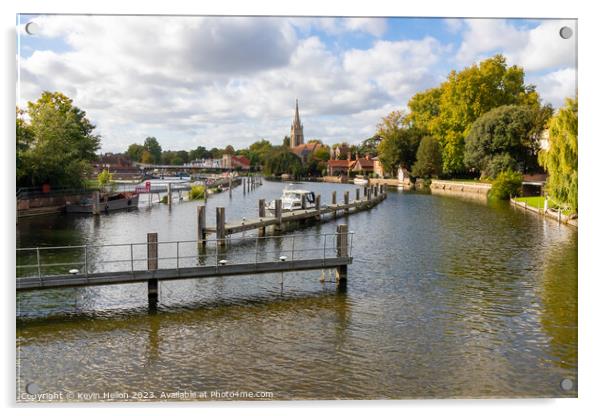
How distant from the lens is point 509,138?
43625 millimetres

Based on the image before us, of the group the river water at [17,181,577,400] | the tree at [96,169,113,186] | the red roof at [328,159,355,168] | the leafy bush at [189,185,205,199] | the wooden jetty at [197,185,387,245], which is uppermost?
the red roof at [328,159,355,168]

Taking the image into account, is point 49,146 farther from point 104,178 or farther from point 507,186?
point 507,186

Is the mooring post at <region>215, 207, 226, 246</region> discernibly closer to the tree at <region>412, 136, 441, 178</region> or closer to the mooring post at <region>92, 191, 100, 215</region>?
the mooring post at <region>92, 191, 100, 215</region>

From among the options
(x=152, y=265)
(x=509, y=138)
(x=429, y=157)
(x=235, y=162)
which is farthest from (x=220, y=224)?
(x=235, y=162)

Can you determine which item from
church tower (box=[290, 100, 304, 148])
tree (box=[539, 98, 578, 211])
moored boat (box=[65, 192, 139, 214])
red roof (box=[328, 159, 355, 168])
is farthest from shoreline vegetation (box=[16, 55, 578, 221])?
church tower (box=[290, 100, 304, 148])

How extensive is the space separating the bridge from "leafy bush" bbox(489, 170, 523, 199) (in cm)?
2561

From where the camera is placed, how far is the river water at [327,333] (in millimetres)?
7449

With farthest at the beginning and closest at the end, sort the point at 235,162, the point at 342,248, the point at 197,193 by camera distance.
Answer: the point at 235,162 < the point at 197,193 < the point at 342,248

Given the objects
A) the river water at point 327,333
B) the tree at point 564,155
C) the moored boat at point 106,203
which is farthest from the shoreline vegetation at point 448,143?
the river water at point 327,333

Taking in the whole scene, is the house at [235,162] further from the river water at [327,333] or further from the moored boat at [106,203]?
the river water at [327,333]

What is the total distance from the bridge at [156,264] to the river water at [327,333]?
1.68 feet

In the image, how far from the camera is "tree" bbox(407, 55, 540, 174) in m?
49.0

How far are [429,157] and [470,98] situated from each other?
9.29 metres
